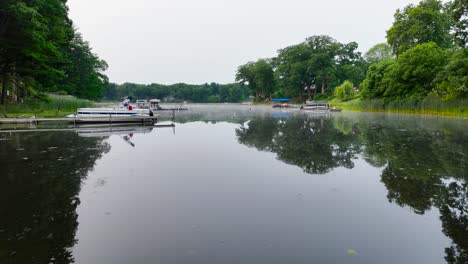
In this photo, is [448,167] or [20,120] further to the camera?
[20,120]

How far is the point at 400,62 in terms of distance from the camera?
48938 millimetres

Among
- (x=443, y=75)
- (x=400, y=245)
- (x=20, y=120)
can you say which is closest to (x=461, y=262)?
(x=400, y=245)

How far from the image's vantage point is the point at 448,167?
10.6 metres

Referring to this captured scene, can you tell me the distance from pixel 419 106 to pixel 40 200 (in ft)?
152

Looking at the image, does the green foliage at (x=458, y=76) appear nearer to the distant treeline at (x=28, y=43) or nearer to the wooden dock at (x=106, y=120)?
the wooden dock at (x=106, y=120)

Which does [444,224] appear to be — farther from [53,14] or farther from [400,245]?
[53,14]

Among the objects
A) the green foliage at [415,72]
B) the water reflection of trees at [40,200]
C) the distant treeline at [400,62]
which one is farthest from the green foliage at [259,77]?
the water reflection of trees at [40,200]

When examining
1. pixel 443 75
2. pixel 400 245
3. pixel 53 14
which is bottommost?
pixel 400 245

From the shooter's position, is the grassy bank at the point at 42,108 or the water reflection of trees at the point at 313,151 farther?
the grassy bank at the point at 42,108

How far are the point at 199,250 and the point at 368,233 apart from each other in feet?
9.39

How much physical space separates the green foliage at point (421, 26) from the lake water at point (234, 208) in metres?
50.6

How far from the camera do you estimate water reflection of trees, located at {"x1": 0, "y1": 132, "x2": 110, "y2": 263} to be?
188 inches

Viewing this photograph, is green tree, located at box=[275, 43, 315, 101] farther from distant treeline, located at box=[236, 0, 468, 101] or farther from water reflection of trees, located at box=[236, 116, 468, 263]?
water reflection of trees, located at box=[236, 116, 468, 263]

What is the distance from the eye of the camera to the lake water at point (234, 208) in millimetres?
4770
